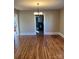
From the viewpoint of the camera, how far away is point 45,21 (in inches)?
472

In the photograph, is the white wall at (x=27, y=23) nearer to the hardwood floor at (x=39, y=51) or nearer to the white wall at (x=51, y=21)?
the white wall at (x=51, y=21)

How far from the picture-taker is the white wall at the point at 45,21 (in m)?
12.0

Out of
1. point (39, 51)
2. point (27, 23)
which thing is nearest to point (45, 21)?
point (27, 23)

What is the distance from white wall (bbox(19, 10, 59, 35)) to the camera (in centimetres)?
1195

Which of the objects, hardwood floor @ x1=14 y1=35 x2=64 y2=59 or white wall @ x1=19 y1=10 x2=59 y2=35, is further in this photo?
white wall @ x1=19 y1=10 x2=59 y2=35

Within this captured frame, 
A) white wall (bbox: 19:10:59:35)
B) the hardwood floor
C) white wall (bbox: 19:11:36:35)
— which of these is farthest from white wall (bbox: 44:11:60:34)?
the hardwood floor

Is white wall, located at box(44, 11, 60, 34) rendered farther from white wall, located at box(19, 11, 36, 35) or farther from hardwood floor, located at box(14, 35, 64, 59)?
hardwood floor, located at box(14, 35, 64, 59)

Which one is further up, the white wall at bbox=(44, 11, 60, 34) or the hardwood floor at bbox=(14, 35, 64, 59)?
the white wall at bbox=(44, 11, 60, 34)

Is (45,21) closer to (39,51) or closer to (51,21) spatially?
(51,21)

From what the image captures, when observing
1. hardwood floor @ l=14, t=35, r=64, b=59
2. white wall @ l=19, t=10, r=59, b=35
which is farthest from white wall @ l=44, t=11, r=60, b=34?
hardwood floor @ l=14, t=35, r=64, b=59

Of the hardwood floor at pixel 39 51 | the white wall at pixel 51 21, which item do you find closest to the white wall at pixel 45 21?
the white wall at pixel 51 21
